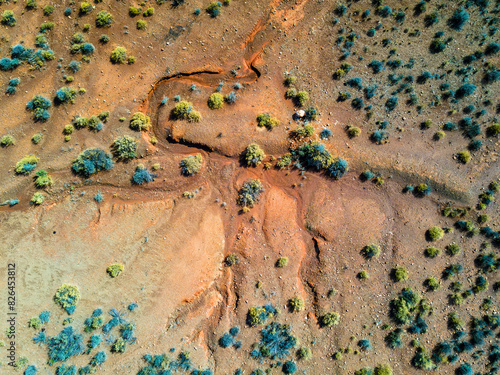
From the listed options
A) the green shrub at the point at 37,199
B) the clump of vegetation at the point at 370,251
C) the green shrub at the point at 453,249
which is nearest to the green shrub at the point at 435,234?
the green shrub at the point at 453,249

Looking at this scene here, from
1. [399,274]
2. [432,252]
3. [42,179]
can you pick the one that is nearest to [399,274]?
[399,274]

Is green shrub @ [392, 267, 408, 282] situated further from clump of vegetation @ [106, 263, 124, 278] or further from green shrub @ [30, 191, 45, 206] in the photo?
green shrub @ [30, 191, 45, 206]

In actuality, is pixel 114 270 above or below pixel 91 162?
below

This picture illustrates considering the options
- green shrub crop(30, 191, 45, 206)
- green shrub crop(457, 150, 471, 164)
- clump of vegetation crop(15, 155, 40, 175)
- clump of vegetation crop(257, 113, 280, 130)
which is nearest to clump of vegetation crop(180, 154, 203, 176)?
clump of vegetation crop(257, 113, 280, 130)

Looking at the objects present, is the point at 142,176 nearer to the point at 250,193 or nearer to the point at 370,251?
the point at 250,193

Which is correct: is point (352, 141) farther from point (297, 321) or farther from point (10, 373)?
point (10, 373)

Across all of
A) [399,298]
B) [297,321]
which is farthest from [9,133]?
[399,298]
